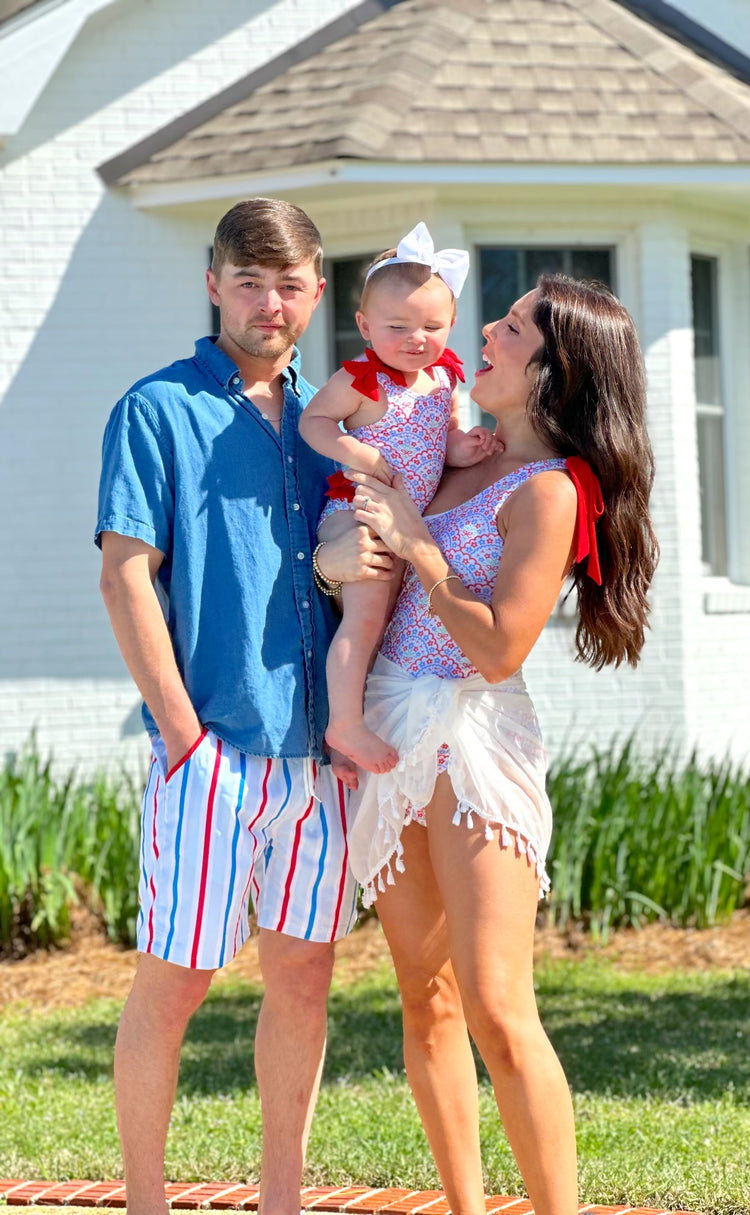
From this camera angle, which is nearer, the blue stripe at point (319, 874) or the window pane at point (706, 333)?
the blue stripe at point (319, 874)

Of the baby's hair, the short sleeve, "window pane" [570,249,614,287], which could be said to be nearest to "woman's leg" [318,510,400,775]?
the short sleeve

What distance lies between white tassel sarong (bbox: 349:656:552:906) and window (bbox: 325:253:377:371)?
16.4ft

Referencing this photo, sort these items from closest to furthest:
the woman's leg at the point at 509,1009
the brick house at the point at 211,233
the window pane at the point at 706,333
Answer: the woman's leg at the point at 509,1009 → the brick house at the point at 211,233 → the window pane at the point at 706,333

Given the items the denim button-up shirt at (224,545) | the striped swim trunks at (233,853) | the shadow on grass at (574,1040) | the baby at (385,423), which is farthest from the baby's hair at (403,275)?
the shadow on grass at (574,1040)

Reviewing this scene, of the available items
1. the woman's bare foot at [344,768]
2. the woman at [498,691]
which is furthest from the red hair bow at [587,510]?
the woman's bare foot at [344,768]

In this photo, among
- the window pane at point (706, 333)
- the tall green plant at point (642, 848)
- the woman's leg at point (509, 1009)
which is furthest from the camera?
the window pane at point (706, 333)

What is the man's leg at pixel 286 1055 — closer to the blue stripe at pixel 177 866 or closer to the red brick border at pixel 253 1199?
the blue stripe at pixel 177 866

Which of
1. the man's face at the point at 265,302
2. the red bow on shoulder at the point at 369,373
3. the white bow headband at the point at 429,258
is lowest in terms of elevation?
the red bow on shoulder at the point at 369,373

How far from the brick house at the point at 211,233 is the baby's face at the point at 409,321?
14.6 feet

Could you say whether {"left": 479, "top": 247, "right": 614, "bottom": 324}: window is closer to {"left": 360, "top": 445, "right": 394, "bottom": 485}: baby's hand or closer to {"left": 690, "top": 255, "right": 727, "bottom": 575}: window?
{"left": 690, "top": 255, "right": 727, "bottom": 575}: window

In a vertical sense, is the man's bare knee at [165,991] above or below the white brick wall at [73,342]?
below

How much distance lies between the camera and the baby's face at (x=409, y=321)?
314 centimetres

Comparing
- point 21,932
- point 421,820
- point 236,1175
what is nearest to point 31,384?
point 21,932

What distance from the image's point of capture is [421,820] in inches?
120
